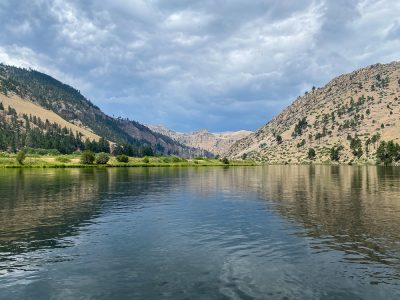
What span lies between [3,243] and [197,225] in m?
22.3

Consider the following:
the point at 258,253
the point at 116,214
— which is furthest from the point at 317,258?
the point at 116,214

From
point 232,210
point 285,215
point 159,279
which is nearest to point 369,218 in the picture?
point 285,215

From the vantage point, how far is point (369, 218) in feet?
170

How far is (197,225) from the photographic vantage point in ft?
159

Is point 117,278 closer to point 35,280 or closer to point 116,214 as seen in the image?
point 35,280

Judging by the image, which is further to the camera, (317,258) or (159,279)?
(317,258)

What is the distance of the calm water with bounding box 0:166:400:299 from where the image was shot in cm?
2575

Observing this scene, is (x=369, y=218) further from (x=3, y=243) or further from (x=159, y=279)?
(x=3, y=243)

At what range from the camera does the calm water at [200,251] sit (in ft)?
84.5

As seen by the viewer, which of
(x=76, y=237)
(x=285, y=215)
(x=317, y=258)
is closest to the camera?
(x=317, y=258)

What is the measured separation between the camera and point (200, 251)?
3541 cm

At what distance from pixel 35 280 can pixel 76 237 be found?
44.8 feet

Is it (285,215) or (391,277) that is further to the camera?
(285,215)

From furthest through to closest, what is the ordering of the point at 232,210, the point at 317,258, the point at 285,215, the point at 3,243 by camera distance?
1. the point at 232,210
2. the point at 285,215
3. the point at 3,243
4. the point at 317,258
